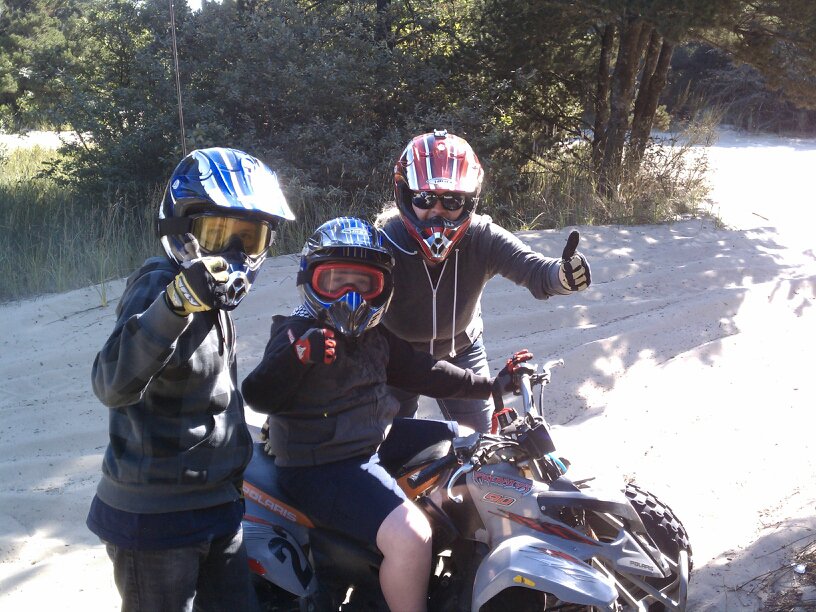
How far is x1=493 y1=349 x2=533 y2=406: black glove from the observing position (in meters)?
3.41

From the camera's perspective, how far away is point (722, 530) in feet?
14.6

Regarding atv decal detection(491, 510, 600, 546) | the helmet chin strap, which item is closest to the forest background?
atv decal detection(491, 510, 600, 546)

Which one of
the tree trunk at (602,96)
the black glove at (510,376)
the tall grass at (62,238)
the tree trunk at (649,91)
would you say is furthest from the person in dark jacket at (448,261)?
the tree trunk at (602,96)

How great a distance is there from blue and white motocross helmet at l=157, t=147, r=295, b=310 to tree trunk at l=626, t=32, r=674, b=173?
9.51m

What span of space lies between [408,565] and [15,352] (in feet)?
18.3

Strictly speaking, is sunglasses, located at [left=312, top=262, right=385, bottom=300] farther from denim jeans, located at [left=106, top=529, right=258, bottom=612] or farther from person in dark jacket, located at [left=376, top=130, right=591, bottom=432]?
denim jeans, located at [left=106, top=529, right=258, bottom=612]

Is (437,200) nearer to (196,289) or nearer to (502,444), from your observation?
(502,444)

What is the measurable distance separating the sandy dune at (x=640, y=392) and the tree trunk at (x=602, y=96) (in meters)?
2.23

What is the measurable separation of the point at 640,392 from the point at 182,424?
421cm

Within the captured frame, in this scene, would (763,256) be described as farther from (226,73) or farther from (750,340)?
(226,73)

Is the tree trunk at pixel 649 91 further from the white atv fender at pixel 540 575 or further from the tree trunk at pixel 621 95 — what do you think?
the white atv fender at pixel 540 575

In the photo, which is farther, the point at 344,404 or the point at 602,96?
the point at 602,96

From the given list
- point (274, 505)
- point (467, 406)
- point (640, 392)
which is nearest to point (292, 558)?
point (274, 505)

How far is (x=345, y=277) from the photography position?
3.32 metres
